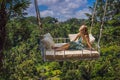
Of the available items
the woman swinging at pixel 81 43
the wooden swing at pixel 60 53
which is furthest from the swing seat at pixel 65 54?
the woman swinging at pixel 81 43

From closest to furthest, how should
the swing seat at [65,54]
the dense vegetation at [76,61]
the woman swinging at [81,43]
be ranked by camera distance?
the swing seat at [65,54]
the woman swinging at [81,43]
the dense vegetation at [76,61]

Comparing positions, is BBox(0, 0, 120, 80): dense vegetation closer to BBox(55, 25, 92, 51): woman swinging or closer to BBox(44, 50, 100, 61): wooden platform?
BBox(44, 50, 100, 61): wooden platform

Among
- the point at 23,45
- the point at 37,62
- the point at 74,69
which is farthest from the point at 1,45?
the point at 23,45

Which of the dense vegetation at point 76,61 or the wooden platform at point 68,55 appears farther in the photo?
the dense vegetation at point 76,61

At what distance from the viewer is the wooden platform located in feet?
35.8

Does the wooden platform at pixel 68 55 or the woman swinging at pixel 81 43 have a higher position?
the woman swinging at pixel 81 43

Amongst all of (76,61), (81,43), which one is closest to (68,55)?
(81,43)

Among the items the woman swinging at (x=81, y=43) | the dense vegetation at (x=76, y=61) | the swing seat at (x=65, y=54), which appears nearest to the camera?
the swing seat at (x=65, y=54)

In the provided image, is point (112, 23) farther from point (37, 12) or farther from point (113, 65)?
point (37, 12)

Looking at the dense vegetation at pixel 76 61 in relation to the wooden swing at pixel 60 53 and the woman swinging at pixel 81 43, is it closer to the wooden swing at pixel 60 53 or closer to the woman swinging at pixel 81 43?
the wooden swing at pixel 60 53

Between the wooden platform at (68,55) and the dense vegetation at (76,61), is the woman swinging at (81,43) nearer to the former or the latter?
the wooden platform at (68,55)

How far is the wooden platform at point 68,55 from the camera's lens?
1091cm

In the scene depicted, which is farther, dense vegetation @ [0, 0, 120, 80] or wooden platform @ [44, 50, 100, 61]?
dense vegetation @ [0, 0, 120, 80]

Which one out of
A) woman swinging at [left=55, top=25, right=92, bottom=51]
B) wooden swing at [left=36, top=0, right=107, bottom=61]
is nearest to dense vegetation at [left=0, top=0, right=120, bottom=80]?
wooden swing at [left=36, top=0, right=107, bottom=61]
